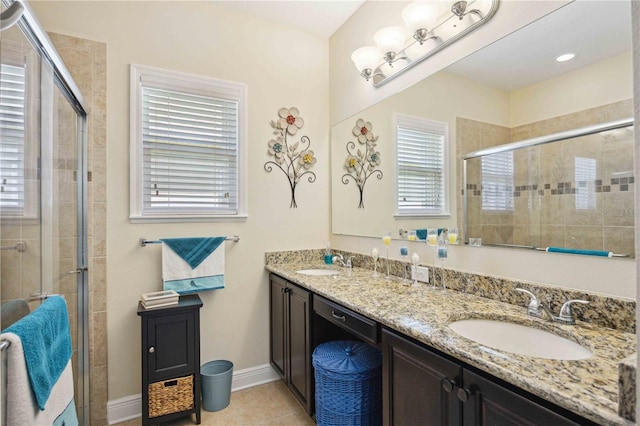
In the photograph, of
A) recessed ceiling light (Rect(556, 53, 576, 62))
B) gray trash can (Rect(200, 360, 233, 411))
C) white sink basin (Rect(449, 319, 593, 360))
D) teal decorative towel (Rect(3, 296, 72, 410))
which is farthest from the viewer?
gray trash can (Rect(200, 360, 233, 411))

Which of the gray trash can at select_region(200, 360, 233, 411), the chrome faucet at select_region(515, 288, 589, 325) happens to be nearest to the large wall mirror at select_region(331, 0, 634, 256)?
the chrome faucet at select_region(515, 288, 589, 325)

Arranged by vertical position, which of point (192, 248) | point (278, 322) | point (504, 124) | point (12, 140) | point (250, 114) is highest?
point (250, 114)

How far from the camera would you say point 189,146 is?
2.31m

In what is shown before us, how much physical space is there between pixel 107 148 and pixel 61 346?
1.35 metres

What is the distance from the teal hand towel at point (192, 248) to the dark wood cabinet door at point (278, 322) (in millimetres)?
552

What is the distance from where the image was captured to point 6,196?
1029 mm

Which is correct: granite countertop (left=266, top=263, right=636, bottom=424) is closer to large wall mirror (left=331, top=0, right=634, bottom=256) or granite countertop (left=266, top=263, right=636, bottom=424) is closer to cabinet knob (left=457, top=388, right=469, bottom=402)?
cabinet knob (left=457, top=388, right=469, bottom=402)

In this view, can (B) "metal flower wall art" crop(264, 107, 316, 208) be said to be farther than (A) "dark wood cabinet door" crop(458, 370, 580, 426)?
Yes

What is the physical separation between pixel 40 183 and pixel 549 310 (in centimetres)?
212

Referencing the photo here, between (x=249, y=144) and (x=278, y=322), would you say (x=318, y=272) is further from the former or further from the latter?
(x=249, y=144)

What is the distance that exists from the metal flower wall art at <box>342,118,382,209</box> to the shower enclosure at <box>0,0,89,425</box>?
5.97ft

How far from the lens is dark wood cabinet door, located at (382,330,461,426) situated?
3.38 ft

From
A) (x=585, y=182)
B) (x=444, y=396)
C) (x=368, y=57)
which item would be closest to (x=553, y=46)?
(x=585, y=182)

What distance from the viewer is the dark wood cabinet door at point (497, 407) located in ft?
2.56
